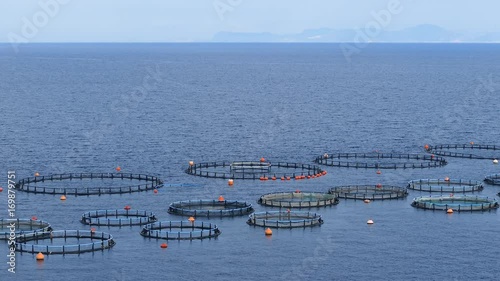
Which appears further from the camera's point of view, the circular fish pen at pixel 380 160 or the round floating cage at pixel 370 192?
the circular fish pen at pixel 380 160

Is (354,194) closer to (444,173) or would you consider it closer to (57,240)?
(444,173)

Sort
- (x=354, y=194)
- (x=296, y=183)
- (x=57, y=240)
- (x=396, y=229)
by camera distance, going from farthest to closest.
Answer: (x=296, y=183), (x=354, y=194), (x=396, y=229), (x=57, y=240)

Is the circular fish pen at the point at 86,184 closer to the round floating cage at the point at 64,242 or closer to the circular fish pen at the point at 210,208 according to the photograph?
the circular fish pen at the point at 210,208

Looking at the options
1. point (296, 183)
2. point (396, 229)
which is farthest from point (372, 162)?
point (396, 229)

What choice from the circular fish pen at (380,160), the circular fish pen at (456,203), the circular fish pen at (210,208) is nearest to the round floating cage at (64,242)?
the circular fish pen at (210,208)

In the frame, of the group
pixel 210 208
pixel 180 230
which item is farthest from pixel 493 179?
pixel 180 230

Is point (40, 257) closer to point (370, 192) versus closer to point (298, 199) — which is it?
point (298, 199)
